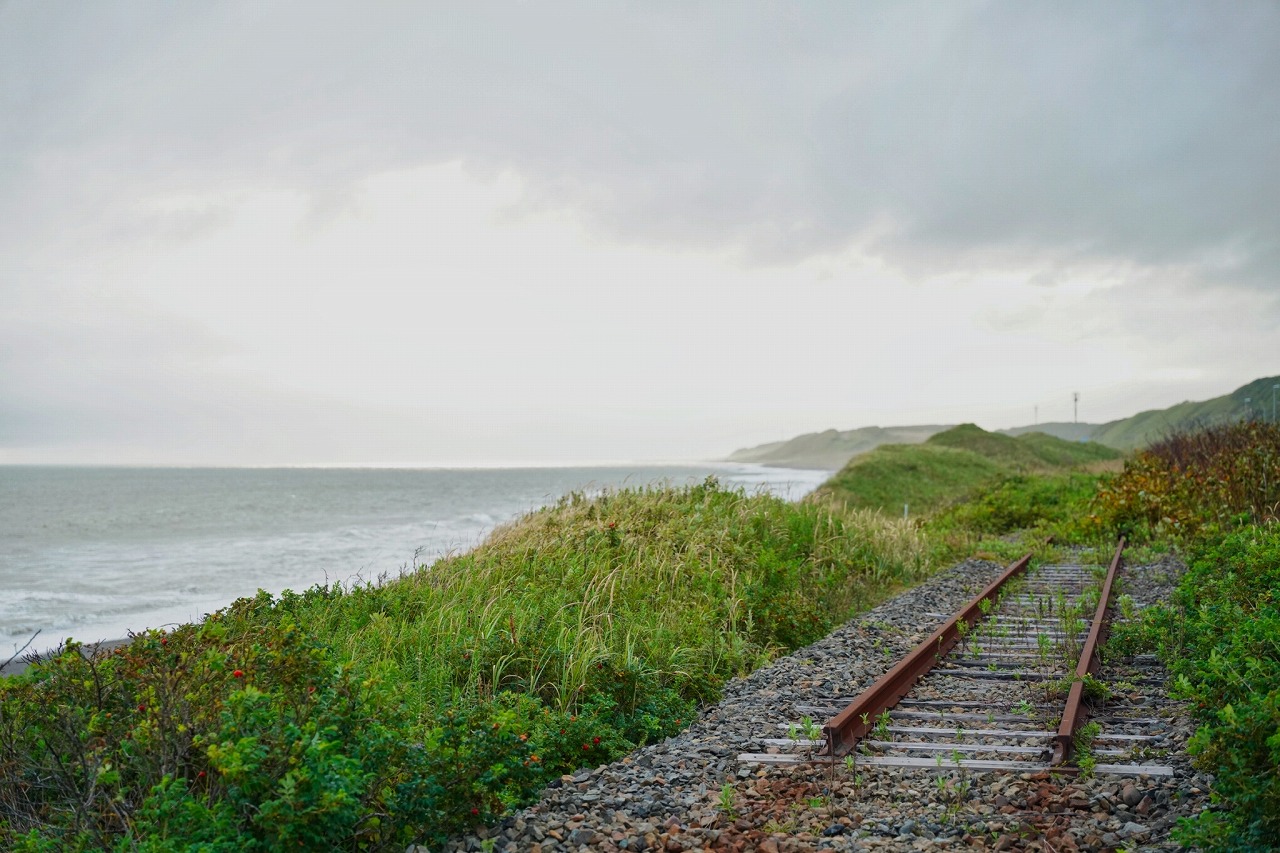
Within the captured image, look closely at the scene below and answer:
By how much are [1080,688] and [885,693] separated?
135 cm

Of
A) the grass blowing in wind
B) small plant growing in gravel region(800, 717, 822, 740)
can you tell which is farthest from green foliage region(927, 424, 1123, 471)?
small plant growing in gravel region(800, 717, 822, 740)

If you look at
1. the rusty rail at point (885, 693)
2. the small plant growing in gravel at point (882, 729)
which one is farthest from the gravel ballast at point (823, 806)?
the small plant growing in gravel at point (882, 729)

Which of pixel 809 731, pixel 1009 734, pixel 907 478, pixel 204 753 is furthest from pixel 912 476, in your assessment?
pixel 204 753

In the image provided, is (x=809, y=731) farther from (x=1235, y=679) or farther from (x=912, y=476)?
(x=912, y=476)

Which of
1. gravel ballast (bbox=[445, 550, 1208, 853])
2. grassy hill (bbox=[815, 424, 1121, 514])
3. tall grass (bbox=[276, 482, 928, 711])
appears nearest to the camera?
gravel ballast (bbox=[445, 550, 1208, 853])

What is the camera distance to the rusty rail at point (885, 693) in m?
5.73

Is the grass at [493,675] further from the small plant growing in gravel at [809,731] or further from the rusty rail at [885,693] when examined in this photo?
the rusty rail at [885,693]

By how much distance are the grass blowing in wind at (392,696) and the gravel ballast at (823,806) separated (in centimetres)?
35

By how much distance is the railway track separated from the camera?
215 inches

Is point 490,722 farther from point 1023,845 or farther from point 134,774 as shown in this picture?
point 1023,845

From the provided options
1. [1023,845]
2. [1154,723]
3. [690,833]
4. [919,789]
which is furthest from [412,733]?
[1154,723]

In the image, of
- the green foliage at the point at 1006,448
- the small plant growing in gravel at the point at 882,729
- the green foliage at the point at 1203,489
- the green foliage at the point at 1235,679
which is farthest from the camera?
the green foliage at the point at 1006,448

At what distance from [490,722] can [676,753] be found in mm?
1469

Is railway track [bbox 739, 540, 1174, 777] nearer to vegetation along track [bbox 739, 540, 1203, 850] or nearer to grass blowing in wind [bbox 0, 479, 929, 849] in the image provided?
vegetation along track [bbox 739, 540, 1203, 850]
